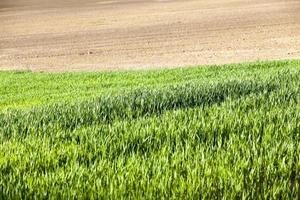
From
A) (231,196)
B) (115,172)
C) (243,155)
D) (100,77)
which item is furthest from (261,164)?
(100,77)

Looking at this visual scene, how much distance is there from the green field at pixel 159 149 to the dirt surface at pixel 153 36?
1455 centimetres

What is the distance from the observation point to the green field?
4.40 m

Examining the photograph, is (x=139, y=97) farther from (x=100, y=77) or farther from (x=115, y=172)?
(x=100, y=77)

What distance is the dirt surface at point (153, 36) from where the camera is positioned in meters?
25.8

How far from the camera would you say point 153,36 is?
1383 inches

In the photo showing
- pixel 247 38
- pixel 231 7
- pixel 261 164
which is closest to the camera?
pixel 261 164

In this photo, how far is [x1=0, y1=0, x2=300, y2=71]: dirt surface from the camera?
1017 inches

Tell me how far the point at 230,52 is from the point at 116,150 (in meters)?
20.7

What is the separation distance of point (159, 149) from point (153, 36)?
29561 millimetres

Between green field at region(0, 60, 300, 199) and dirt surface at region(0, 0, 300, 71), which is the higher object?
green field at region(0, 60, 300, 199)

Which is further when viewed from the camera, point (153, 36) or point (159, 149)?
point (153, 36)

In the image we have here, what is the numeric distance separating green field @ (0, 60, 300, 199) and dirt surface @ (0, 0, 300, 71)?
1455 centimetres

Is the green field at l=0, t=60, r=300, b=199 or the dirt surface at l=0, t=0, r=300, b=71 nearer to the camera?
the green field at l=0, t=60, r=300, b=199

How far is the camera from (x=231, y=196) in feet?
13.9
